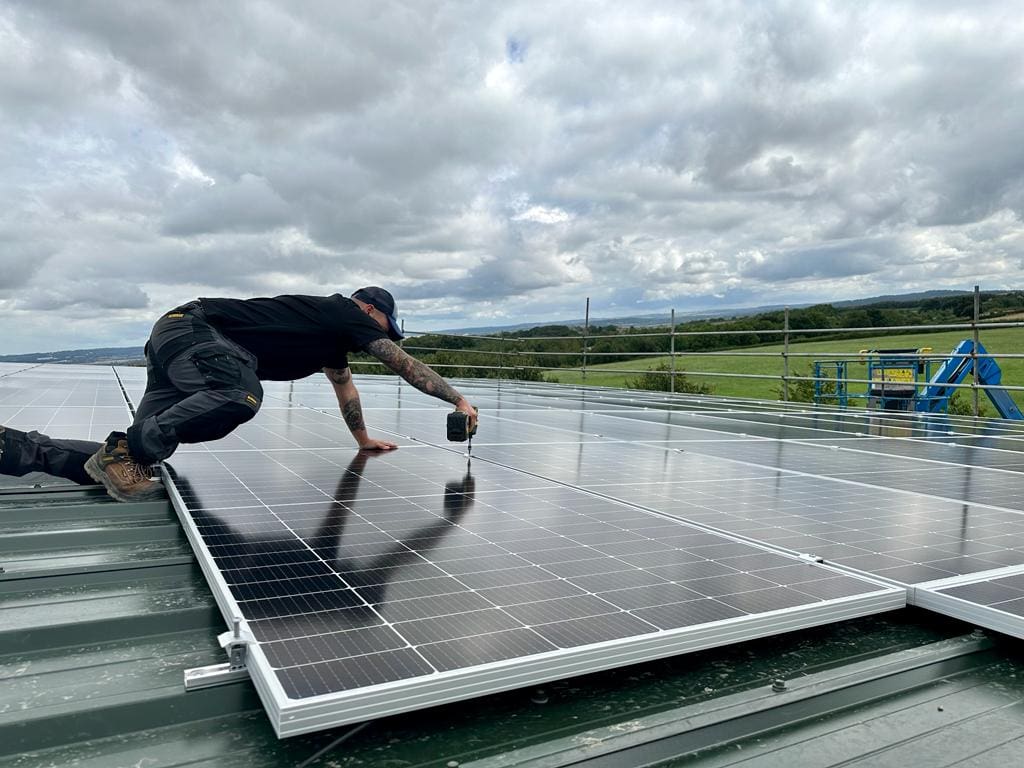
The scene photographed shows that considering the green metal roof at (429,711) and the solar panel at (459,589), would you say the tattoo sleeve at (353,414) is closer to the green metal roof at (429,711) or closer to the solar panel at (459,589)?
the solar panel at (459,589)

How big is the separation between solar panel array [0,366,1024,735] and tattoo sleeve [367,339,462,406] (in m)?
0.43

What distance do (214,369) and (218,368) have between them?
19 mm

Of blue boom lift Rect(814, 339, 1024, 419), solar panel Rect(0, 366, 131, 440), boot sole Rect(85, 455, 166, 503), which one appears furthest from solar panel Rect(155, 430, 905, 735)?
blue boom lift Rect(814, 339, 1024, 419)

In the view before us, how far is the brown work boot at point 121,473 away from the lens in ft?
10.9

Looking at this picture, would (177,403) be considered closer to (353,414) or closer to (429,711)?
(353,414)

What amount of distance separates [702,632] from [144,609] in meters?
1.53

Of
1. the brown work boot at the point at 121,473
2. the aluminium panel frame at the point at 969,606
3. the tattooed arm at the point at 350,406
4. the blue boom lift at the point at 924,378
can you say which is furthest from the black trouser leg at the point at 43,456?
the blue boom lift at the point at 924,378

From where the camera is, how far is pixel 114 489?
3318 millimetres

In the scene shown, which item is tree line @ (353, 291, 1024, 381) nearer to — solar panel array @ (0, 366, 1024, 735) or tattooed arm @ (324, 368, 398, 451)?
tattooed arm @ (324, 368, 398, 451)

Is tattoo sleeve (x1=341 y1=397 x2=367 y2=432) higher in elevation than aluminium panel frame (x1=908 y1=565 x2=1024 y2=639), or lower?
higher

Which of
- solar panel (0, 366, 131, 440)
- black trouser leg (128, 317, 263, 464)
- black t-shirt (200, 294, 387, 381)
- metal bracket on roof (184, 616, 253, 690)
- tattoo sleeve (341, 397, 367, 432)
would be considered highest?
black t-shirt (200, 294, 387, 381)

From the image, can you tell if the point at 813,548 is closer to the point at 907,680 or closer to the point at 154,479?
the point at 907,680

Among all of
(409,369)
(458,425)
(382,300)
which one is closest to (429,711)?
(458,425)

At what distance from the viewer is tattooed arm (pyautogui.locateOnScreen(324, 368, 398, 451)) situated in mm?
4574
